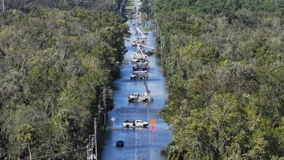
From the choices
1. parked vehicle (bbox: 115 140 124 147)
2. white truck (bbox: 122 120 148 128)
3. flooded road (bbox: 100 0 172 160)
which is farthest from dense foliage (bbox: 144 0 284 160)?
parked vehicle (bbox: 115 140 124 147)

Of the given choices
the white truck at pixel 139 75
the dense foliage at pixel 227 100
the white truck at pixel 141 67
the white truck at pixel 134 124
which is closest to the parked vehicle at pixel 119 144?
the dense foliage at pixel 227 100

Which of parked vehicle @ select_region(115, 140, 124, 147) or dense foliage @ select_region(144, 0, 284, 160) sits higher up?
dense foliage @ select_region(144, 0, 284, 160)

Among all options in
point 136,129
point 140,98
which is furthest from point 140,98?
point 136,129

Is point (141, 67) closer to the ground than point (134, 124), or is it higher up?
closer to the ground

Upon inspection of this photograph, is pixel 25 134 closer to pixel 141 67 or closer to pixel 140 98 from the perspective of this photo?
pixel 140 98

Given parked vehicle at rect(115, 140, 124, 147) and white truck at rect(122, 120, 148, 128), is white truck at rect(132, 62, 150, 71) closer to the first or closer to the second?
white truck at rect(122, 120, 148, 128)
